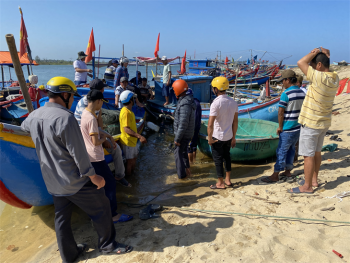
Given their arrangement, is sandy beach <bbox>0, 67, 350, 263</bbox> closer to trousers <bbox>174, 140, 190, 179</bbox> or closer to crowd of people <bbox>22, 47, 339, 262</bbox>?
crowd of people <bbox>22, 47, 339, 262</bbox>

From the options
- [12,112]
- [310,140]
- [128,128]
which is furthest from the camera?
[12,112]

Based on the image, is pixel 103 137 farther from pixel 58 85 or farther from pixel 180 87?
pixel 180 87

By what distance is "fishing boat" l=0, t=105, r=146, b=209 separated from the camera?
2842 millimetres

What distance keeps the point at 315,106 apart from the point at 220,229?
2.20 m

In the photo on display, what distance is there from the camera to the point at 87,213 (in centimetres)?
251

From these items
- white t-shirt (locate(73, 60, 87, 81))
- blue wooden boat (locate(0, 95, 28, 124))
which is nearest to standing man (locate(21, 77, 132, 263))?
white t-shirt (locate(73, 60, 87, 81))

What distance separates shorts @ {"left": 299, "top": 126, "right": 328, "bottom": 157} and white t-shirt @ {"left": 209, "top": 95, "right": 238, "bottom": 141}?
110 centimetres

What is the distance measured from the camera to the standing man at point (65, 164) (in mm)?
2037

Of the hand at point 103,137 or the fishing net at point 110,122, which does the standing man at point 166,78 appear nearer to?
the fishing net at point 110,122

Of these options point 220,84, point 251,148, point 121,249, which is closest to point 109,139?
point 121,249

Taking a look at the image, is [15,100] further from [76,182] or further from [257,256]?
[257,256]

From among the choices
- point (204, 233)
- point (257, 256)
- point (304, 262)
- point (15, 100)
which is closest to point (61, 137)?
point (204, 233)

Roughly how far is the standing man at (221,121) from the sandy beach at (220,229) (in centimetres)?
77

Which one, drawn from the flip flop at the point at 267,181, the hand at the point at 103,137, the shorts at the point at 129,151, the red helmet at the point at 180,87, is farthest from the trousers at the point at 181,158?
the hand at the point at 103,137
